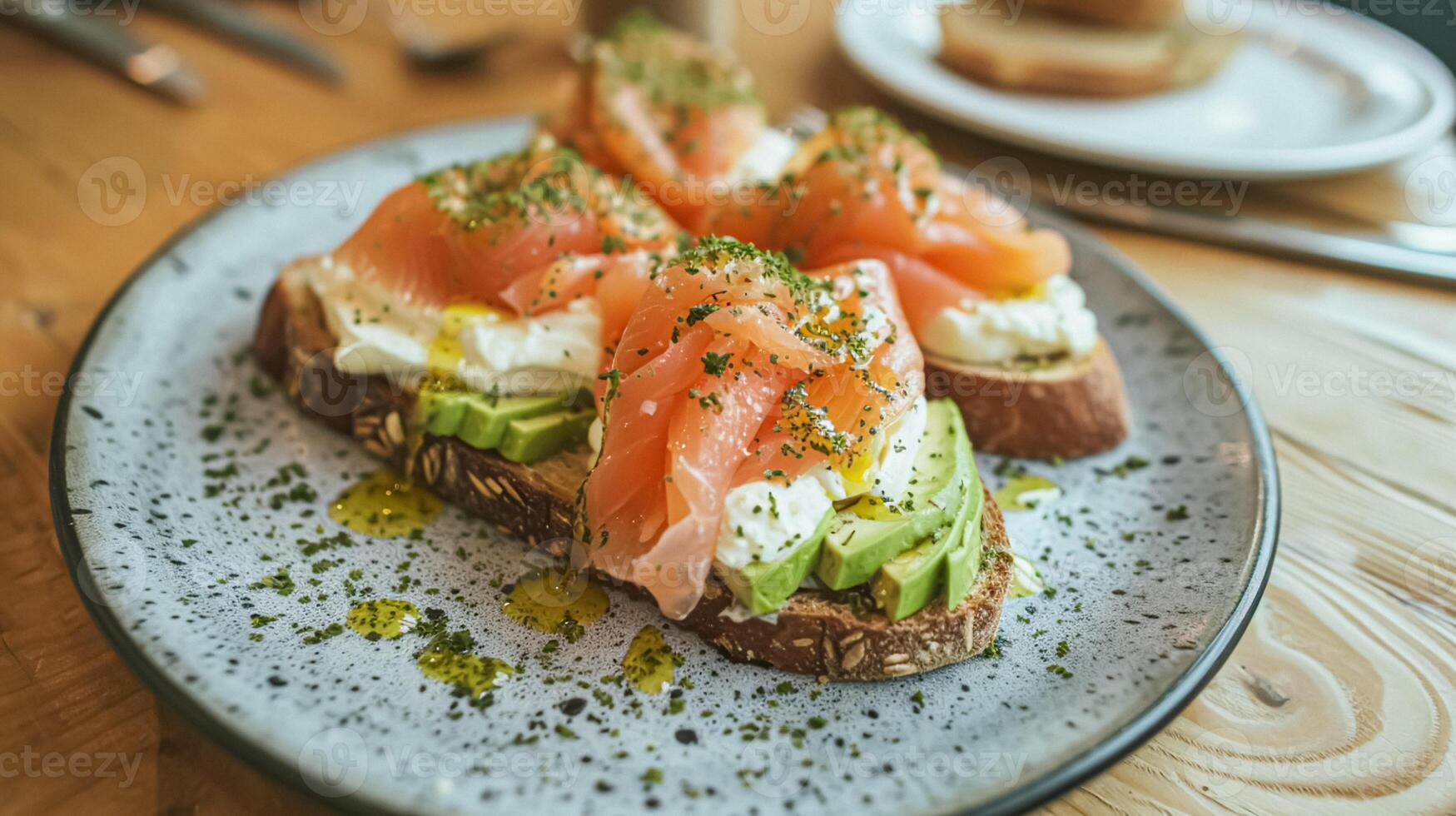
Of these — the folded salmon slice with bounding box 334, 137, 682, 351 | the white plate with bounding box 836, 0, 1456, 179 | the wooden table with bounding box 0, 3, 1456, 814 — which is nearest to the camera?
the wooden table with bounding box 0, 3, 1456, 814

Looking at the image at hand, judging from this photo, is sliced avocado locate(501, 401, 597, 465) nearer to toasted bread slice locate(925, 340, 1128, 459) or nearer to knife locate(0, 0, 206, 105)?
toasted bread slice locate(925, 340, 1128, 459)

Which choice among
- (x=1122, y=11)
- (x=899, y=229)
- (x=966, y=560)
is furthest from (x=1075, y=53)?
(x=966, y=560)

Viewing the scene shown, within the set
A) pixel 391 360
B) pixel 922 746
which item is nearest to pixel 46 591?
pixel 391 360

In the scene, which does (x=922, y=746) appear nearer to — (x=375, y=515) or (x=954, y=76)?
(x=375, y=515)

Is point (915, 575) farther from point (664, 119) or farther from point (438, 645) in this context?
point (664, 119)

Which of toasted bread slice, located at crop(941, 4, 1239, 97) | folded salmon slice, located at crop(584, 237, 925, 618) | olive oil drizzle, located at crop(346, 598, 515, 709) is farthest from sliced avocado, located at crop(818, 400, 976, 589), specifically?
toasted bread slice, located at crop(941, 4, 1239, 97)

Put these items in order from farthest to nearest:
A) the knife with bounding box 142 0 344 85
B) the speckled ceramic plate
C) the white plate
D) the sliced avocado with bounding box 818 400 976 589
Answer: the knife with bounding box 142 0 344 85 → the white plate → the sliced avocado with bounding box 818 400 976 589 → the speckled ceramic plate
